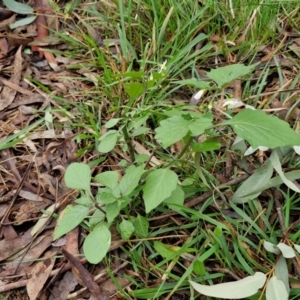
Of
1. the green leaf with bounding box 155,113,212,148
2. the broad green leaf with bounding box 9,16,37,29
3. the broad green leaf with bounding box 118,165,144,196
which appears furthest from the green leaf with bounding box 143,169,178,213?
the broad green leaf with bounding box 9,16,37,29

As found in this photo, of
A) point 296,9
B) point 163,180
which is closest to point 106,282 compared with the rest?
point 163,180

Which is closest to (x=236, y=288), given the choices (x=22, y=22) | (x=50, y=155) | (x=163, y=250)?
(x=163, y=250)

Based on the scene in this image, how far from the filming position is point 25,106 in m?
1.91

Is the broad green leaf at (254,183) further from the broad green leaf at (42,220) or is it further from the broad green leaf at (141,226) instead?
the broad green leaf at (42,220)

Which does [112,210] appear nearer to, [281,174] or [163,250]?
[163,250]

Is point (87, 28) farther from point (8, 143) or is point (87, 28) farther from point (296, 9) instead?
point (296, 9)

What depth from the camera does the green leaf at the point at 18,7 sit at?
222 centimetres

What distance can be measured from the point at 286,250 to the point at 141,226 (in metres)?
0.40

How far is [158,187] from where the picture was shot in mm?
1262

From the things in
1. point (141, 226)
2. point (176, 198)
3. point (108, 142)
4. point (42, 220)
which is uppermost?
point (108, 142)

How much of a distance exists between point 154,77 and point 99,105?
0.59 meters

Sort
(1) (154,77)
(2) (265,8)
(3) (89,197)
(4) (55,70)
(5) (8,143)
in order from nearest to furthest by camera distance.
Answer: (1) (154,77) < (3) (89,197) < (5) (8,143) < (2) (265,8) < (4) (55,70)

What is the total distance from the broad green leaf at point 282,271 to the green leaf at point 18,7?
→ 61.9 inches

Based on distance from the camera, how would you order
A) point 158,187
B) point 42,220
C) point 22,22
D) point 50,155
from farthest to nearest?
point 22,22
point 50,155
point 42,220
point 158,187
